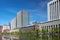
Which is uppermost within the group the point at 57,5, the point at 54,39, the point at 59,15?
the point at 57,5

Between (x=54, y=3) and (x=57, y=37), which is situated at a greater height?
(x=54, y=3)

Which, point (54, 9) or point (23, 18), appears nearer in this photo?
point (54, 9)

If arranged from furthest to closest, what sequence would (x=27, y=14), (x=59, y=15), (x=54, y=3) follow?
(x=27, y=14), (x=54, y=3), (x=59, y=15)

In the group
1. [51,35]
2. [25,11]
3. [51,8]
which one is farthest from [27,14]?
[51,35]

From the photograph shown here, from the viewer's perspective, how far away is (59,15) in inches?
1126

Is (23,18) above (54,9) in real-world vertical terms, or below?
below

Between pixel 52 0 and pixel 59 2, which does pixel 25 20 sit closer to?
pixel 52 0

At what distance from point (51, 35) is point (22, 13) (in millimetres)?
42644

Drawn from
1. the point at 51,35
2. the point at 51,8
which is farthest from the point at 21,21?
the point at 51,35

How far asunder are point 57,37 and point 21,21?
148ft

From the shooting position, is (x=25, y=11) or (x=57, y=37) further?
(x=25, y=11)

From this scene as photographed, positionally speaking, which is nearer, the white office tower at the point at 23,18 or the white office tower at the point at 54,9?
the white office tower at the point at 54,9

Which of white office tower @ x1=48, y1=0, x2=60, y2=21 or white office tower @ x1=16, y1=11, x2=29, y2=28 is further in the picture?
white office tower @ x1=16, y1=11, x2=29, y2=28

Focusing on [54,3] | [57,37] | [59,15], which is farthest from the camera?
[54,3]
